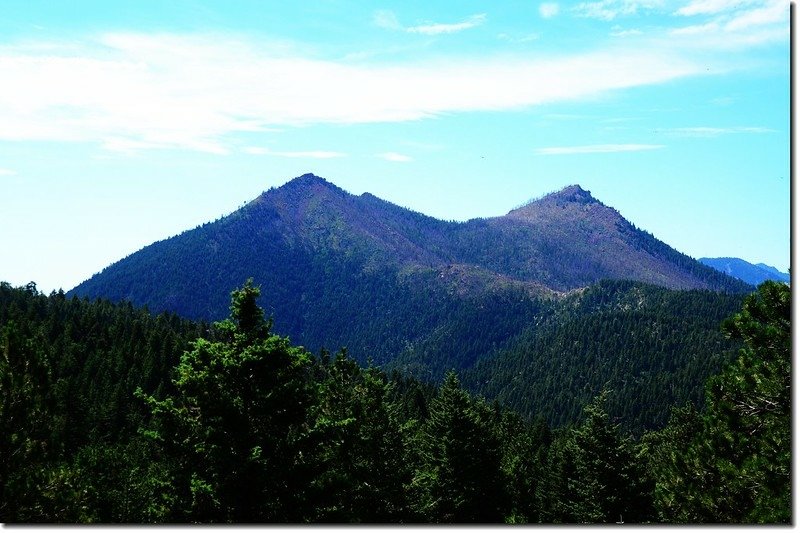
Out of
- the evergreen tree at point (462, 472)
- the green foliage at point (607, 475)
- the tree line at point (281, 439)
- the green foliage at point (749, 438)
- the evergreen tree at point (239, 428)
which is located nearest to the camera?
the green foliage at point (749, 438)

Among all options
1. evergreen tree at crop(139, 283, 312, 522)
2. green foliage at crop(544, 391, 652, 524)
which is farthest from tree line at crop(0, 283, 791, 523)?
green foliage at crop(544, 391, 652, 524)

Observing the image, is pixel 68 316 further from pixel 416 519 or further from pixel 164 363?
pixel 416 519

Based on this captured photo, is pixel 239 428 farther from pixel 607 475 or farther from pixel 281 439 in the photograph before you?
pixel 607 475

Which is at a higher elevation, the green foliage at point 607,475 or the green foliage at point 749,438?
the green foliage at point 749,438

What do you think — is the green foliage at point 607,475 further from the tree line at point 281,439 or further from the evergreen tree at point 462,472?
the tree line at point 281,439

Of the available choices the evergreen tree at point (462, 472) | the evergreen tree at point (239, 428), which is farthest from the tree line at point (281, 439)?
the evergreen tree at point (462, 472)

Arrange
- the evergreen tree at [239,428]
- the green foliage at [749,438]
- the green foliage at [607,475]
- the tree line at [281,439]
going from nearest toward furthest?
the green foliage at [749,438], the evergreen tree at [239,428], the tree line at [281,439], the green foliage at [607,475]

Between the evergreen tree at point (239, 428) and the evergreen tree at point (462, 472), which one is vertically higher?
the evergreen tree at point (239, 428)

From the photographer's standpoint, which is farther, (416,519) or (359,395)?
(416,519)

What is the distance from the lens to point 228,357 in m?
17.4

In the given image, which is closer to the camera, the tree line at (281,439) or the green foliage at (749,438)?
→ the green foliage at (749,438)

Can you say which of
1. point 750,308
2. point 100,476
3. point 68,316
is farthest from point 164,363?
point 750,308

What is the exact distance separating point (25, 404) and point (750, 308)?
21759 mm

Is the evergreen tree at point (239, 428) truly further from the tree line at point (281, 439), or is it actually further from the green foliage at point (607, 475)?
the green foliage at point (607, 475)
